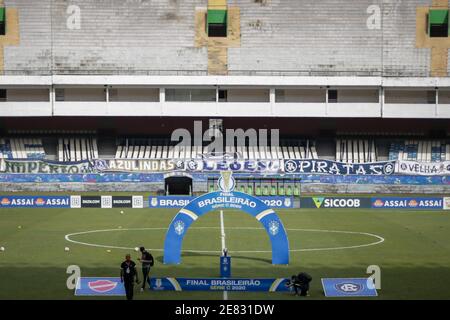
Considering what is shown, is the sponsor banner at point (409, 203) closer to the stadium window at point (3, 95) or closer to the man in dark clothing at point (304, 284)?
the man in dark clothing at point (304, 284)

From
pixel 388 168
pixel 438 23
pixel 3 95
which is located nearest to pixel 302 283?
pixel 388 168

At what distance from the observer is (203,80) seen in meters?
75.9

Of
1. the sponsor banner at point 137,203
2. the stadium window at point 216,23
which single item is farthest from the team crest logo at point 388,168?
the sponsor banner at point 137,203

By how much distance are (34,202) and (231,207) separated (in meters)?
30.3

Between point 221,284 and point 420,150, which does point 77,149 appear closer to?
point 420,150

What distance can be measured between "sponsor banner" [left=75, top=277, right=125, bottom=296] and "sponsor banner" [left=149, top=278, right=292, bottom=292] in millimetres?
1418

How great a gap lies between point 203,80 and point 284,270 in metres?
47.0

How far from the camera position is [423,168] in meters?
71.4

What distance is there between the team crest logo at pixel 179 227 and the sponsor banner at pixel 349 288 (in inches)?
288

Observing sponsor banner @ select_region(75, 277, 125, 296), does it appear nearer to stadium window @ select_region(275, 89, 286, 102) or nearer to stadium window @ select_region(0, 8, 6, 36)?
stadium window @ select_region(275, 89, 286, 102)

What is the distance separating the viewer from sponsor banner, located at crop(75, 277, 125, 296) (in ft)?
83.5

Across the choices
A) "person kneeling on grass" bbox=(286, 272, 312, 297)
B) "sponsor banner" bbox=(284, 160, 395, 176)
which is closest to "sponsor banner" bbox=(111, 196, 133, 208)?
"sponsor banner" bbox=(284, 160, 395, 176)
